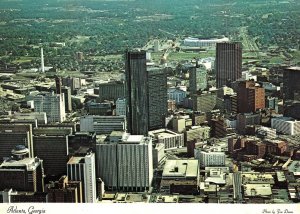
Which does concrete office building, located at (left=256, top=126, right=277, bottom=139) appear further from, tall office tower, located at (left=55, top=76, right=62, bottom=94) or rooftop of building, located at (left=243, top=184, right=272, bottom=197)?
tall office tower, located at (left=55, top=76, right=62, bottom=94)

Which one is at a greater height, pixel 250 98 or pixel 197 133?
pixel 250 98

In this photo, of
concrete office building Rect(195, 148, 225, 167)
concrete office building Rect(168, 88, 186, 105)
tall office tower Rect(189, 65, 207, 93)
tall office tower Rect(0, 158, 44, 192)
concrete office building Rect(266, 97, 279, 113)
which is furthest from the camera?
tall office tower Rect(189, 65, 207, 93)

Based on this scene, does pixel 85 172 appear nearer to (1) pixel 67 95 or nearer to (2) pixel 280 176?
(2) pixel 280 176

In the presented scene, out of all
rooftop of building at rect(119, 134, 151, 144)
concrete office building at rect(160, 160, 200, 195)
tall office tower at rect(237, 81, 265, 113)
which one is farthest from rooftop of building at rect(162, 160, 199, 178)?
tall office tower at rect(237, 81, 265, 113)

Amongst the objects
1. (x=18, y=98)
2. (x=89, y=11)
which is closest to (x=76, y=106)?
(x=18, y=98)

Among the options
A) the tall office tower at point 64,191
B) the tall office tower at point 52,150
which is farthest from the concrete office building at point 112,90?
the tall office tower at point 64,191

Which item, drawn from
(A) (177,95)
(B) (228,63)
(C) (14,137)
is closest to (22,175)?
(C) (14,137)
